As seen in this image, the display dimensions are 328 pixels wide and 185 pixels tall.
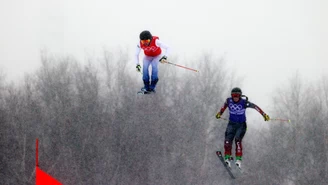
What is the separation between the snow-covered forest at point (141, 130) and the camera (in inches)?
1273

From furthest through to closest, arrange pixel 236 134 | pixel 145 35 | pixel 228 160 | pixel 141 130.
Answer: pixel 141 130, pixel 228 160, pixel 236 134, pixel 145 35

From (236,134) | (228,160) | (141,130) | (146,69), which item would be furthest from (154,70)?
(141,130)

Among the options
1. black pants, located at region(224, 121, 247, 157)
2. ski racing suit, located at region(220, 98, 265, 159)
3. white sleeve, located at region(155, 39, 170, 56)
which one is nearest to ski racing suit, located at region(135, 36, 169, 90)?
white sleeve, located at region(155, 39, 170, 56)

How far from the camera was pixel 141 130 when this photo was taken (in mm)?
34906

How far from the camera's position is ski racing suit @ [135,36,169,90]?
1090 centimetres

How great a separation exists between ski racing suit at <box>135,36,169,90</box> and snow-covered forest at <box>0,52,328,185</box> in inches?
844

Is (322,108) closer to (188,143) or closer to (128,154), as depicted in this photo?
(188,143)

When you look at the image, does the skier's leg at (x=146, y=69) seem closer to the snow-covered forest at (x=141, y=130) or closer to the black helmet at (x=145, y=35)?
the black helmet at (x=145, y=35)

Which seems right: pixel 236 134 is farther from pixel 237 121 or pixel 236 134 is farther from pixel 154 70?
pixel 154 70

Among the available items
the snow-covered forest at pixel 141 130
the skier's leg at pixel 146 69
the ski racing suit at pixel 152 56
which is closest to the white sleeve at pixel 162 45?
the ski racing suit at pixel 152 56

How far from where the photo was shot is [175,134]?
35.4 meters

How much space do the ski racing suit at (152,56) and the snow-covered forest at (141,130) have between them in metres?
21.4

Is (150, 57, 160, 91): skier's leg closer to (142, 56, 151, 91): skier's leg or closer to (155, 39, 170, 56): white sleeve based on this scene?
(142, 56, 151, 91): skier's leg

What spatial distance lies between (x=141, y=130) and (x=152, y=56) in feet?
78.2
